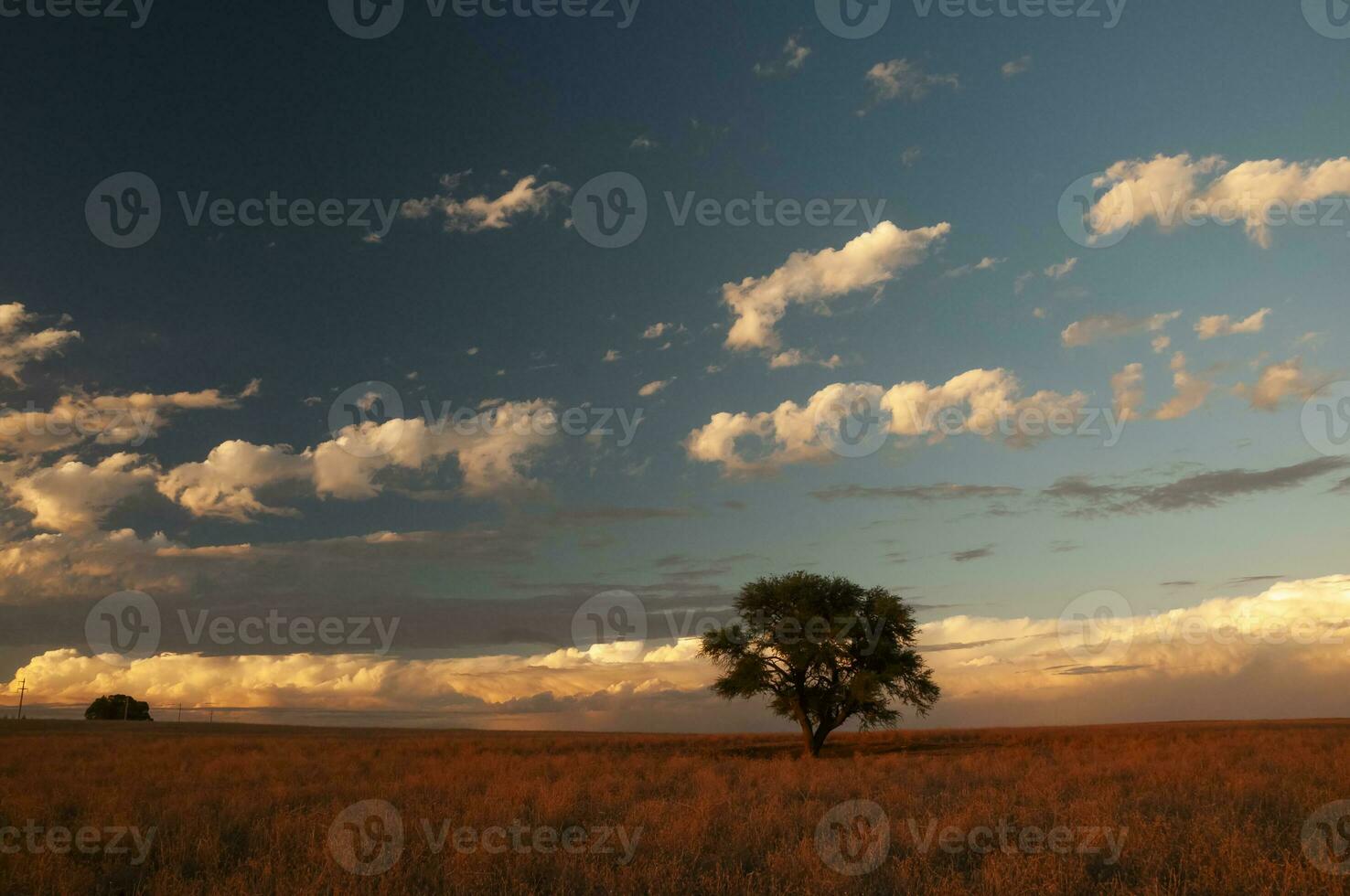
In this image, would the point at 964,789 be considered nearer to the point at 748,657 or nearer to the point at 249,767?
the point at 249,767

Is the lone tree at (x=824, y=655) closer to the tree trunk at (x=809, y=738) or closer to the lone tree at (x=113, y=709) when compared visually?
the tree trunk at (x=809, y=738)

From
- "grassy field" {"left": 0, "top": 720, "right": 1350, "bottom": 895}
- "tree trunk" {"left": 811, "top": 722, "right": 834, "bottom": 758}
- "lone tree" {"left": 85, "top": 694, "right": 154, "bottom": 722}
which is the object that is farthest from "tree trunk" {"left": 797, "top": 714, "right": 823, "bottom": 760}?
"lone tree" {"left": 85, "top": 694, "right": 154, "bottom": 722}

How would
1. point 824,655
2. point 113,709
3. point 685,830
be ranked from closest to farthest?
point 685,830
point 824,655
point 113,709

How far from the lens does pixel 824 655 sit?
126ft

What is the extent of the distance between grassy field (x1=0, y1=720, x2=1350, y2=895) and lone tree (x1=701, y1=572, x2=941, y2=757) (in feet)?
53.9

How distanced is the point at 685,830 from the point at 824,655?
91.8 ft

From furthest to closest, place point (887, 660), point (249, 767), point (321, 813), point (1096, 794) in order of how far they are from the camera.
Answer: point (887, 660) < point (249, 767) < point (1096, 794) < point (321, 813)

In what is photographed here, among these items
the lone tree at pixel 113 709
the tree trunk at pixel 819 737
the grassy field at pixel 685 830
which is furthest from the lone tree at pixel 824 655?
the lone tree at pixel 113 709

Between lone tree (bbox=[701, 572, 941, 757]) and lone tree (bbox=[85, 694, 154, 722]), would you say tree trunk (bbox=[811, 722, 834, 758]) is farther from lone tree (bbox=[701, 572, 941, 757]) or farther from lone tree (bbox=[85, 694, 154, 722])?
lone tree (bbox=[85, 694, 154, 722])

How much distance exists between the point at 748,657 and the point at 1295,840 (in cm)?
2922

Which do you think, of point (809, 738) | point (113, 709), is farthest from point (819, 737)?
point (113, 709)

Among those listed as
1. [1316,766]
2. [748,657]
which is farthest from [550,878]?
[748,657]

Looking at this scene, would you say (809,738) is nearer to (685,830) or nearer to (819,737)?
(819,737)

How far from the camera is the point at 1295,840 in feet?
36.5
